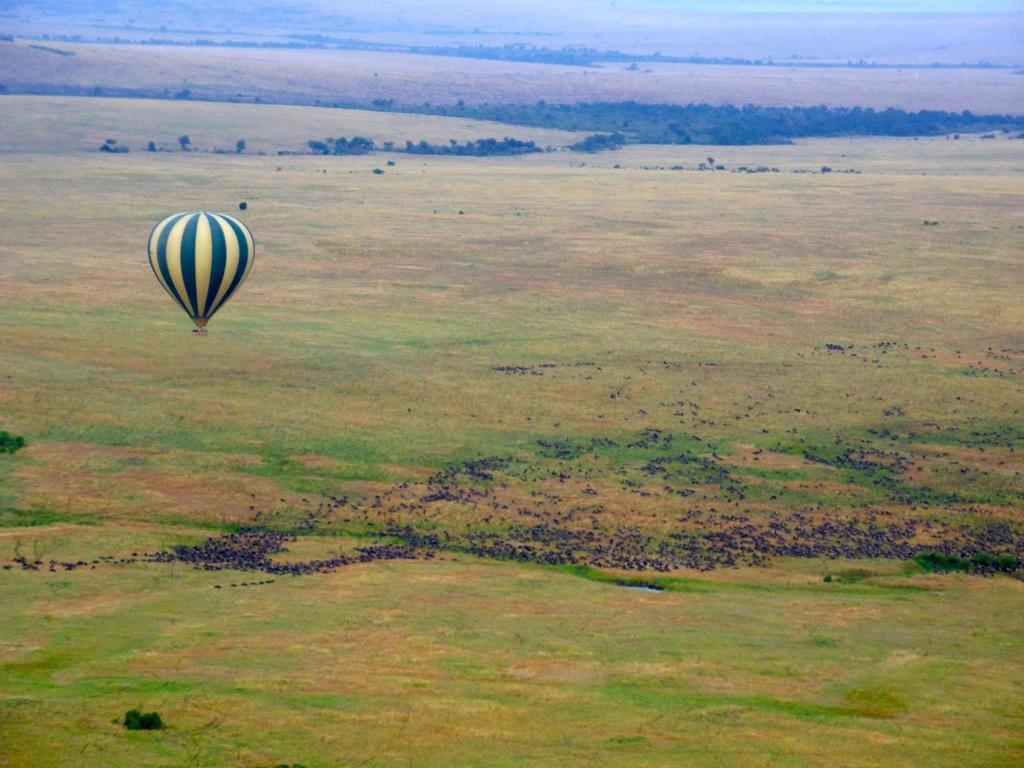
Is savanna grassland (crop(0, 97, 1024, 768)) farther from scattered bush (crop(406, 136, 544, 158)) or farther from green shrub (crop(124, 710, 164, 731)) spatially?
scattered bush (crop(406, 136, 544, 158))

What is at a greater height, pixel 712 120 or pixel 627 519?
pixel 712 120

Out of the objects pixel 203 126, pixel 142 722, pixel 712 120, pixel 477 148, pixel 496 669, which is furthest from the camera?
pixel 712 120

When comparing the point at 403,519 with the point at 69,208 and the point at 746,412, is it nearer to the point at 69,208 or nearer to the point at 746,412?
the point at 746,412

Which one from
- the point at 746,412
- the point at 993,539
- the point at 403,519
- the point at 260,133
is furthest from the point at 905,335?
the point at 260,133

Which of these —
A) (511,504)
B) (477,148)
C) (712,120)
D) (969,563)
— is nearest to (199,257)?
(511,504)

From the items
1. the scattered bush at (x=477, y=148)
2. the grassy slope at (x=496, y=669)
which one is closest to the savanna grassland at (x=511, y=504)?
the grassy slope at (x=496, y=669)

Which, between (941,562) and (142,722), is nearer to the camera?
(142,722)

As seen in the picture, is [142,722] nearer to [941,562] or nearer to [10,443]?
[10,443]
